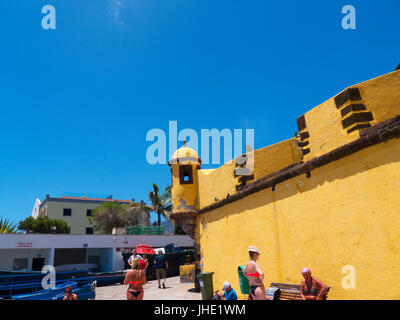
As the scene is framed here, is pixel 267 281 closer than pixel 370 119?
No

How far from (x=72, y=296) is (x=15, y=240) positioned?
716 inches

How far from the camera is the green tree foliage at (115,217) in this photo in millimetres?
40906

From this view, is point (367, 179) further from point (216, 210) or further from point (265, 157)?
point (216, 210)

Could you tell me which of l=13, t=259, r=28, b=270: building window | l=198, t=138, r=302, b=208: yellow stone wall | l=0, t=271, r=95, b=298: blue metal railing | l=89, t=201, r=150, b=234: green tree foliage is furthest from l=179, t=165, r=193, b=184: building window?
l=89, t=201, r=150, b=234: green tree foliage

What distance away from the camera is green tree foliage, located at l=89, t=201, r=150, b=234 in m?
40.9

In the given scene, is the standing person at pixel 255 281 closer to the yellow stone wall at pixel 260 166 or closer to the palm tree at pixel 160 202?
the yellow stone wall at pixel 260 166

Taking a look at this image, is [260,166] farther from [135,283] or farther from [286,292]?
[135,283]

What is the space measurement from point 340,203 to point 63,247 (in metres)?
23.5

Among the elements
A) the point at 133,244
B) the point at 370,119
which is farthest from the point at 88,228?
the point at 370,119

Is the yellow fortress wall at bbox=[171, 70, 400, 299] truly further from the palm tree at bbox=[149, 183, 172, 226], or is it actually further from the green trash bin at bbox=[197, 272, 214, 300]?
the palm tree at bbox=[149, 183, 172, 226]

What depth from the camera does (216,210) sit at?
11.0m

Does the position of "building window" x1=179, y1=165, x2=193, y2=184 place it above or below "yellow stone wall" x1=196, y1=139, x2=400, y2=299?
above

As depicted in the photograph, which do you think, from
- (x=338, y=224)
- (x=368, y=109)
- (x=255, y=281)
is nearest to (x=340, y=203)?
(x=338, y=224)

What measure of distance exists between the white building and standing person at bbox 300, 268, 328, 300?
22321 mm
